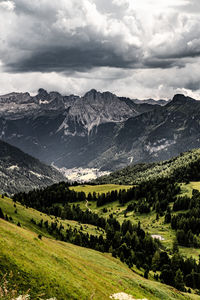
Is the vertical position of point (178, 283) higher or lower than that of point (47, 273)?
lower

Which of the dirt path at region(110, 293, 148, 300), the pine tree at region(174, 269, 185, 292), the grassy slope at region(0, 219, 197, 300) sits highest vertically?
the grassy slope at region(0, 219, 197, 300)

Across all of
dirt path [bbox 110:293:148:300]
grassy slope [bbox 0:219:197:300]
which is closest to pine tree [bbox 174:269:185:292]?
grassy slope [bbox 0:219:197:300]

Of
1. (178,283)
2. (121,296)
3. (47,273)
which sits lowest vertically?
(178,283)

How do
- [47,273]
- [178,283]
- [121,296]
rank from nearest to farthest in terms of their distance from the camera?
[47,273], [121,296], [178,283]

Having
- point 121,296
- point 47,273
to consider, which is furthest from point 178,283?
point 47,273

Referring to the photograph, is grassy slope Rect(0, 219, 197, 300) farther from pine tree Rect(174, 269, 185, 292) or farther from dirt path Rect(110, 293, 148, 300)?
pine tree Rect(174, 269, 185, 292)

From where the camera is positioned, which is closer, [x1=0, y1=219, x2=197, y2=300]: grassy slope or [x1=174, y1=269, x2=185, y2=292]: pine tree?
[x1=0, y1=219, x2=197, y2=300]: grassy slope

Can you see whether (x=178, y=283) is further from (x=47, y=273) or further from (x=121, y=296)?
(x=47, y=273)

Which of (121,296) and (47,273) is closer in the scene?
(47,273)

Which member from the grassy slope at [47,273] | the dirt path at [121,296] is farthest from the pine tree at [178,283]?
the dirt path at [121,296]

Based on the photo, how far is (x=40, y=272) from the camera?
42219 mm

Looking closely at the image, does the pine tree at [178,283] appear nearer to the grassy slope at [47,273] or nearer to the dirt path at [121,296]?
the grassy slope at [47,273]

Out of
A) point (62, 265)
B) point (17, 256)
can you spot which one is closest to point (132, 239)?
point (62, 265)

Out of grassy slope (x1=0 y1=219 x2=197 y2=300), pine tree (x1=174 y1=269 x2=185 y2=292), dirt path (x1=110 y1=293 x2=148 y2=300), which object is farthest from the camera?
pine tree (x1=174 y1=269 x2=185 y2=292)
